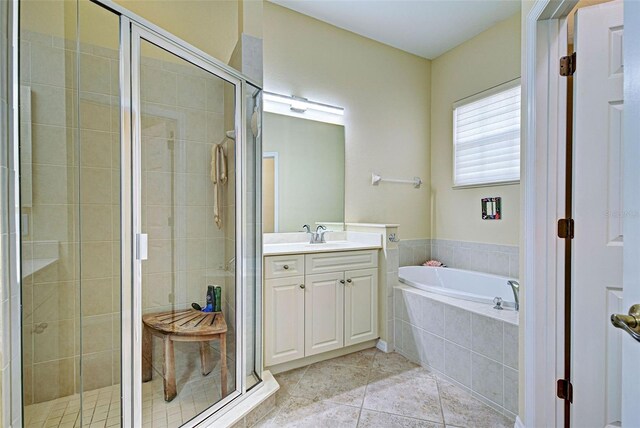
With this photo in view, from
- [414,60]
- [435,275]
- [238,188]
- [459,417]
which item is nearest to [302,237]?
[238,188]

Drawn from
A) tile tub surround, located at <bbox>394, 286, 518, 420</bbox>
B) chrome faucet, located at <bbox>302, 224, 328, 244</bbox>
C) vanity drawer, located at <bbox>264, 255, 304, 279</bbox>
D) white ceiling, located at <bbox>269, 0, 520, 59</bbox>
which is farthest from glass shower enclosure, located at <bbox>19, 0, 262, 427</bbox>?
white ceiling, located at <bbox>269, 0, 520, 59</bbox>

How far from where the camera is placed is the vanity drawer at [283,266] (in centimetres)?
207

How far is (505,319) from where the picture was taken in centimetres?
176

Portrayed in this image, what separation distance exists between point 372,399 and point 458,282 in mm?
1582

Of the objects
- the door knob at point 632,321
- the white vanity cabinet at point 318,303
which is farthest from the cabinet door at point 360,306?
the door knob at point 632,321

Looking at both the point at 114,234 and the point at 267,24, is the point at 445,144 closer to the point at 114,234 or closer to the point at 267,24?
the point at 267,24

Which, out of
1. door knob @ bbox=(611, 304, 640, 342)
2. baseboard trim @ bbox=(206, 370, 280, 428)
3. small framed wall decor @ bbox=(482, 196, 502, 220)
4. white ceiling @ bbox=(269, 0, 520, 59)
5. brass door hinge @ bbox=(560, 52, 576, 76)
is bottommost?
baseboard trim @ bbox=(206, 370, 280, 428)

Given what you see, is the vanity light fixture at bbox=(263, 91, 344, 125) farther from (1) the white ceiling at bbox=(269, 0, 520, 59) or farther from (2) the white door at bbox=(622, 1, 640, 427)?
(2) the white door at bbox=(622, 1, 640, 427)

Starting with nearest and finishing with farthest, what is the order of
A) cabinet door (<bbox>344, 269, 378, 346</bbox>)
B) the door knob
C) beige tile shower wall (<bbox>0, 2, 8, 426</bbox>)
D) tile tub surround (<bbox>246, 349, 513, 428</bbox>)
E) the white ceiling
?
1. the door knob
2. beige tile shower wall (<bbox>0, 2, 8, 426</bbox>)
3. tile tub surround (<bbox>246, 349, 513, 428</bbox>)
4. cabinet door (<bbox>344, 269, 378, 346</bbox>)
5. the white ceiling

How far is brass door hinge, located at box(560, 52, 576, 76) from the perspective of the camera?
1337 millimetres

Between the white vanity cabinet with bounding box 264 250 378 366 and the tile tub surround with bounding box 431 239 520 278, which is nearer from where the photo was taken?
the white vanity cabinet with bounding box 264 250 378 366

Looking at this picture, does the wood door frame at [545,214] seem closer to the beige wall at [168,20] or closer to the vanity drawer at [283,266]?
the vanity drawer at [283,266]

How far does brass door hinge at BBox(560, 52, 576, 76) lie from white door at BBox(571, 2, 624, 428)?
0.03m

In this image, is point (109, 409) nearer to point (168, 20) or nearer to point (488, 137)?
point (168, 20)
